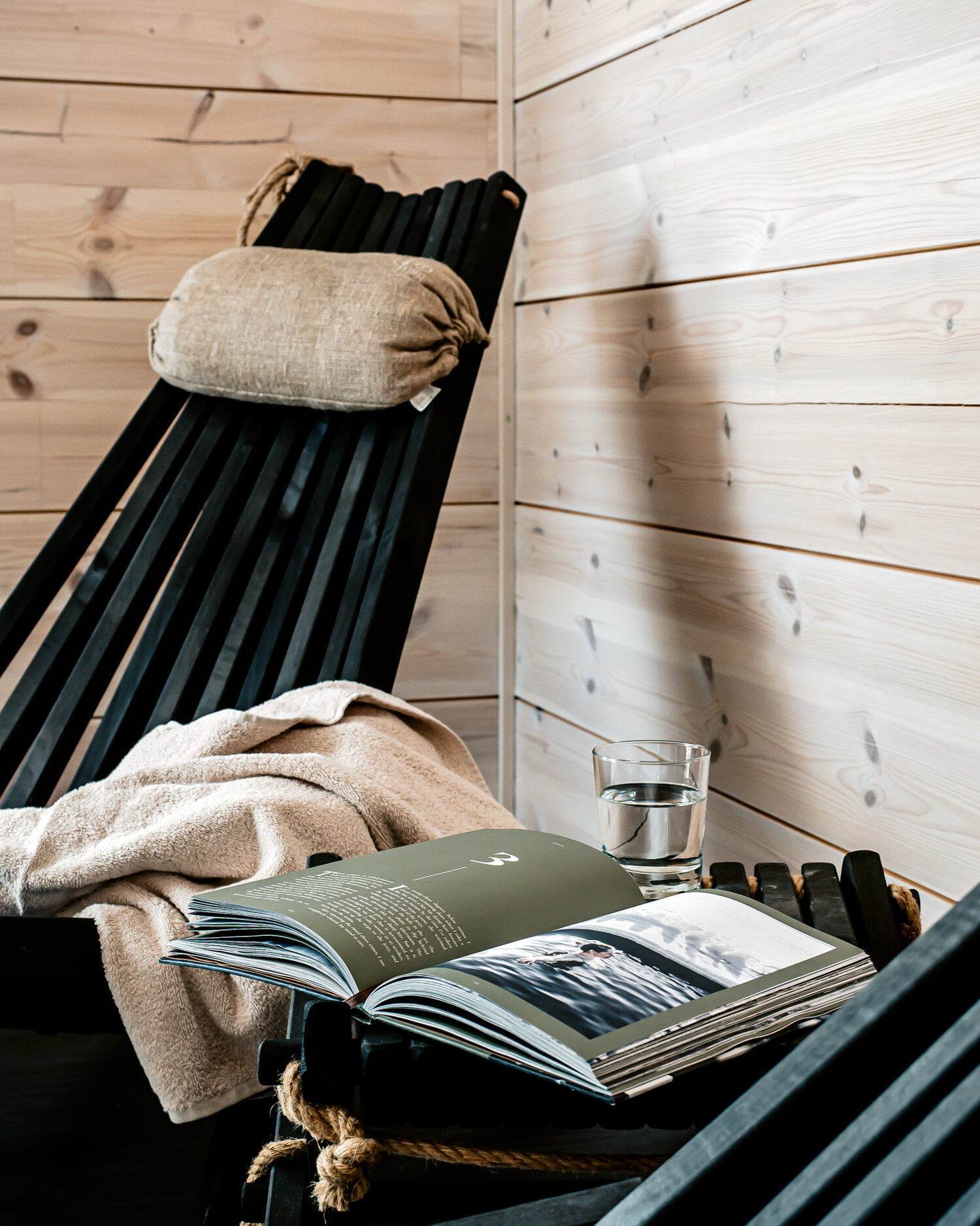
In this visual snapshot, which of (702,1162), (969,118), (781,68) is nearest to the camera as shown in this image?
(702,1162)

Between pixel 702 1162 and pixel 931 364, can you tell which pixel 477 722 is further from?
pixel 702 1162

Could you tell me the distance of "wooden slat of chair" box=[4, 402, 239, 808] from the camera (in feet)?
3.92

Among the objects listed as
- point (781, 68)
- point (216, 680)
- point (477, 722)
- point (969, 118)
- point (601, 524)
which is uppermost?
point (781, 68)

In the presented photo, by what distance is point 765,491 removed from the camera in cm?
119

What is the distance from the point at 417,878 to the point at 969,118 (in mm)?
700

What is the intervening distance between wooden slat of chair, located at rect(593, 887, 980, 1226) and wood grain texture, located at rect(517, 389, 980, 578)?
0.60 meters

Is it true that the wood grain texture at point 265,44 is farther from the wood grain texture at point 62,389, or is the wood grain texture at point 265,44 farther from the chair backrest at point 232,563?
the chair backrest at point 232,563

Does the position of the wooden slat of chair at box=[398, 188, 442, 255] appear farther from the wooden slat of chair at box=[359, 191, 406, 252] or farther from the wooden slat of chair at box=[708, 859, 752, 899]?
the wooden slat of chair at box=[708, 859, 752, 899]

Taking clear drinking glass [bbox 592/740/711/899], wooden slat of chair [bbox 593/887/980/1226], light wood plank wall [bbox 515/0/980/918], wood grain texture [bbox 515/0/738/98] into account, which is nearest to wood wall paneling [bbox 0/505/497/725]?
light wood plank wall [bbox 515/0/980/918]

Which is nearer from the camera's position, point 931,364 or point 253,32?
point 931,364

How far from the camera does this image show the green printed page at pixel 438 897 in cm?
58

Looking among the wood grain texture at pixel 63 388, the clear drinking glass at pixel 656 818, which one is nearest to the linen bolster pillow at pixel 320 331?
the wood grain texture at pixel 63 388

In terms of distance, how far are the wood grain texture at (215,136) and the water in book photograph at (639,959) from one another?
4.88 ft

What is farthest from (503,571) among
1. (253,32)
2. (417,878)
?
(417,878)
